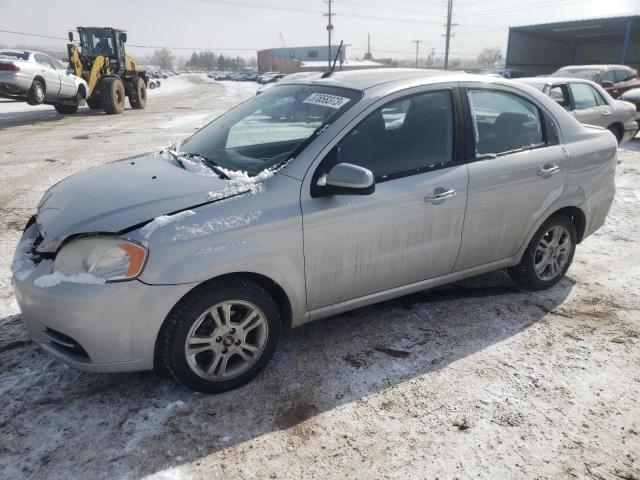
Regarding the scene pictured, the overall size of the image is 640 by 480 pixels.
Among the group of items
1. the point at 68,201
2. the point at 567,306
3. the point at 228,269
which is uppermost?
the point at 68,201

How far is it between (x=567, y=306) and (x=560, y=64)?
51822 mm

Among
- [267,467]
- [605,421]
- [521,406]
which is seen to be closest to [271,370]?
[267,467]

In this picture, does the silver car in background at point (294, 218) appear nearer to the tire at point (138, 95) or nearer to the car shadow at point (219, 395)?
the car shadow at point (219, 395)

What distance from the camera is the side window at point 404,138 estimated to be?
3.00 meters

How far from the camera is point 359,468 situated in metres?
2.31

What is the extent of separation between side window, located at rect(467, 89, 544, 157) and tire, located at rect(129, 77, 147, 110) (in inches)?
732

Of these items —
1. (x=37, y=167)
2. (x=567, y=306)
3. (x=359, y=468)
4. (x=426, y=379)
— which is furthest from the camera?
(x=37, y=167)

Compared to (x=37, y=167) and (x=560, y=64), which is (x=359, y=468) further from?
(x=560, y=64)

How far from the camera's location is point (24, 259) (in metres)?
2.74

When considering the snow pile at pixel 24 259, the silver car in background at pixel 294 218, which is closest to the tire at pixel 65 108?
the silver car in background at pixel 294 218

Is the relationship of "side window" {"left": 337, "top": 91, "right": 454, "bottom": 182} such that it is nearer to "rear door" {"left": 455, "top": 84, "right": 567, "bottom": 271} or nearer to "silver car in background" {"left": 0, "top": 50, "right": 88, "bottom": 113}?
"rear door" {"left": 455, "top": 84, "right": 567, "bottom": 271}

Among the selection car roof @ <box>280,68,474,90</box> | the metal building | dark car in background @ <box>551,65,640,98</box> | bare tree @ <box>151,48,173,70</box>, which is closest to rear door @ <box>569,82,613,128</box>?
dark car in background @ <box>551,65,640,98</box>

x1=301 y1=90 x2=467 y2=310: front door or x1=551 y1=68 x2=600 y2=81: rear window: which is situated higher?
x1=551 y1=68 x2=600 y2=81: rear window

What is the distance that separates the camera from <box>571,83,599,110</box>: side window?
8.81 meters
